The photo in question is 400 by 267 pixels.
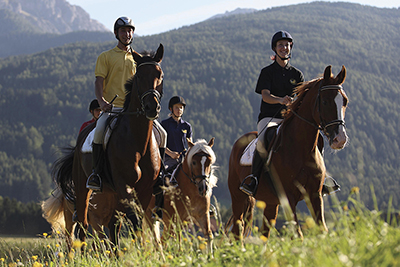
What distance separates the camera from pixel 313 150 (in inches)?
261

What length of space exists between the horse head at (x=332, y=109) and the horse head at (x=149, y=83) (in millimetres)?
2271

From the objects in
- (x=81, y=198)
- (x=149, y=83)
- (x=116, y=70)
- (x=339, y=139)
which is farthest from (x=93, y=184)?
(x=339, y=139)

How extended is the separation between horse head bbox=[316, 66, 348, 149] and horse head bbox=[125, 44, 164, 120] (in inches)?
89.4

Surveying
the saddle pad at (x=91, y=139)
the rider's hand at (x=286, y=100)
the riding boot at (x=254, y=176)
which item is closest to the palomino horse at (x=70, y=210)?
the saddle pad at (x=91, y=139)

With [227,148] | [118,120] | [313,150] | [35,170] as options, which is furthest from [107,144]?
[227,148]

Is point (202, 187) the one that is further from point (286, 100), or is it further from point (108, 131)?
point (286, 100)

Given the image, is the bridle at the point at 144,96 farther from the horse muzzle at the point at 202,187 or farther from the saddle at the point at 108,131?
the horse muzzle at the point at 202,187

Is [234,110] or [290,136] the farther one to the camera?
[234,110]

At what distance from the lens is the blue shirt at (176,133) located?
34.3 ft

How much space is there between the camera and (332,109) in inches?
242

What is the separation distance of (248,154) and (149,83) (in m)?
2.41

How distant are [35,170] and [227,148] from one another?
188 feet

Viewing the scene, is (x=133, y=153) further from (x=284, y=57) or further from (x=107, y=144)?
(x=284, y=57)

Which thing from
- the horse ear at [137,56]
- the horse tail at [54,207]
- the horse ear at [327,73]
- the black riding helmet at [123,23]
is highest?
the black riding helmet at [123,23]
